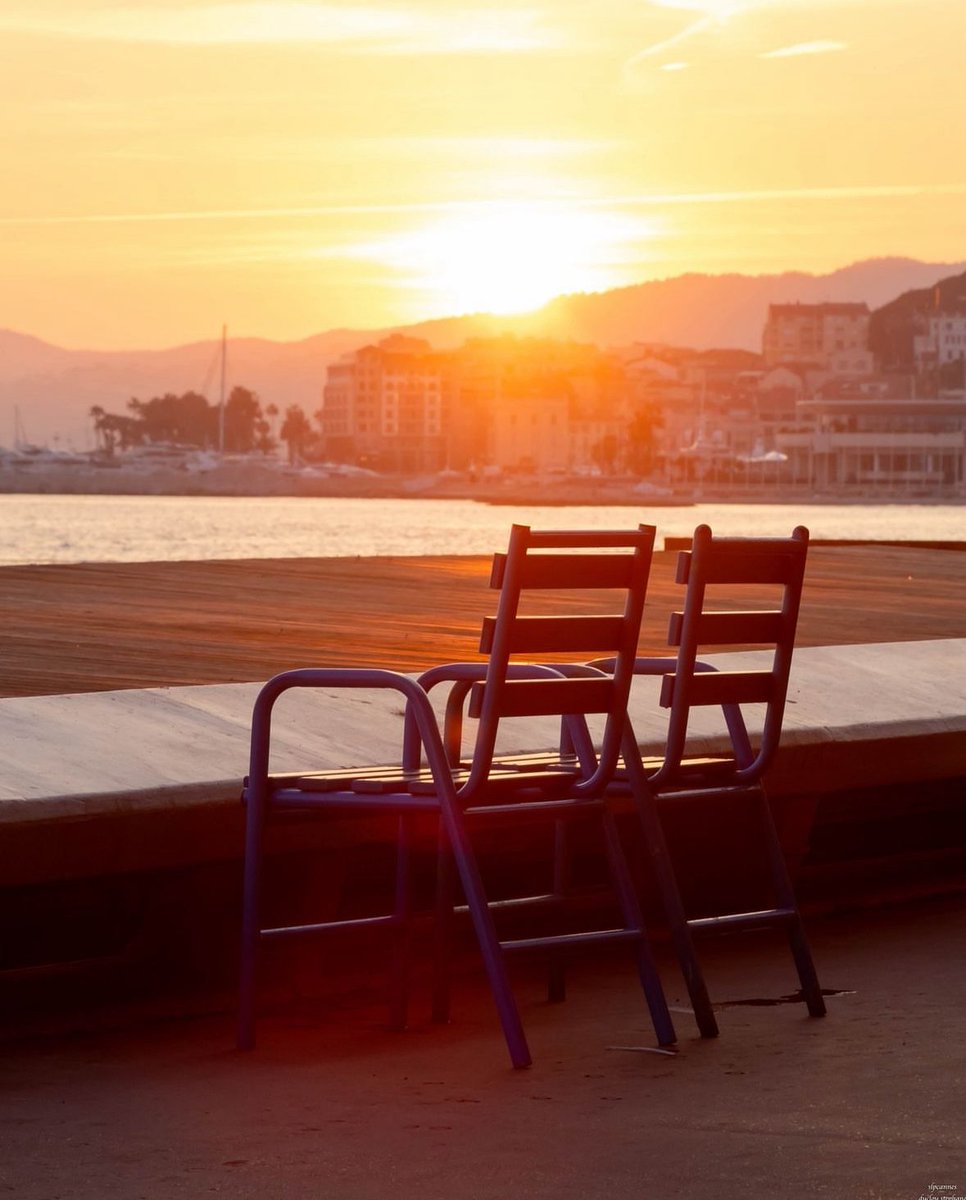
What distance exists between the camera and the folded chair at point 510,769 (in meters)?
4.36

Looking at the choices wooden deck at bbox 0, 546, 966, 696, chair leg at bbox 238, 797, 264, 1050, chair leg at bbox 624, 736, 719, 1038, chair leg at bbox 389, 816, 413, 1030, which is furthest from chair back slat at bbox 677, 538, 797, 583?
wooden deck at bbox 0, 546, 966, 696

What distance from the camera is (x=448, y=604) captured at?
451 inches

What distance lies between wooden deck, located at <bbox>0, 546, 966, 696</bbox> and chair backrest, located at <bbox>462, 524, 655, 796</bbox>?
8.45 feet

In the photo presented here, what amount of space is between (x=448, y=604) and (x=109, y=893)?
6.07 metres

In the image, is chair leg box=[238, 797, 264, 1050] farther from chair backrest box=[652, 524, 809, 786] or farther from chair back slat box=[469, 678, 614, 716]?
chair backrest box=[652, 524, 809, 786]

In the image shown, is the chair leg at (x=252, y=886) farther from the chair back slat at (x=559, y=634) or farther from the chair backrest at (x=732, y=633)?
the chair backrest at (x=732, y=633)

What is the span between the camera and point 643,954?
15.5 ft

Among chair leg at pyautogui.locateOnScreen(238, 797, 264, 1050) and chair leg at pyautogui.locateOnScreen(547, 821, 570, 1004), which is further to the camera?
chair leg at pyautogui.locateOnScreen(547, 821, 570, 1004)

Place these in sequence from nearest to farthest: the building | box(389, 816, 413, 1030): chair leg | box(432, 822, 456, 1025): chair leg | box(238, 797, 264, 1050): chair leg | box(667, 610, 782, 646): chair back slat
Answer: box(238, 797, 264, 1050): chair leg, box(667, 610, 782, 646): chair back slat, box(432, 822, 456, 1025): chair leg, box(389, 816, 413, 1030): chair leg, the building

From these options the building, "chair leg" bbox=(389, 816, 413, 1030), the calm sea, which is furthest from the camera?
the building

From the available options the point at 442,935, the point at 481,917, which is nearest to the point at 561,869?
the point at 442,935

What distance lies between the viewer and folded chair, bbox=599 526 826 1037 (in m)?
4.73

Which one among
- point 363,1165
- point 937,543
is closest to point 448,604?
point 363,1165

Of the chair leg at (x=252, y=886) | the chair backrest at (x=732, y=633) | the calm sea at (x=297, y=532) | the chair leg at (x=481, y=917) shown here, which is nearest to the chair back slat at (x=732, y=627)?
the chair backrest at (x=732, y=633)
